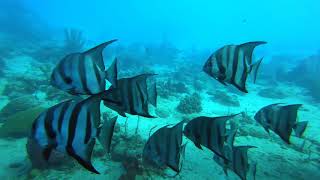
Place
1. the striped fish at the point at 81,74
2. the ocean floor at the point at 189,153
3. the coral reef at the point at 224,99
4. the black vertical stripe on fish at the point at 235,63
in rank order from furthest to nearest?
the coral reef at the point at 224,99 → the ocean floor at the point at 189,153 → the black vertical stripe on fish at the point at 235,63 → the striped fish at the point at 81,74

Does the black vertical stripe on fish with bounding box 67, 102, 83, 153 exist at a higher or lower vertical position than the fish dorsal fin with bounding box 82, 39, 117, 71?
lower

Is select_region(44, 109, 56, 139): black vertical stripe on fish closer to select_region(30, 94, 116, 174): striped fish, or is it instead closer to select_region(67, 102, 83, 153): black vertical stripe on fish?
select_region(30, 94, 116, 174): striped fish

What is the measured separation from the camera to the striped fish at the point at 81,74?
2711 millimetres

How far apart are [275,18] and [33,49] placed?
510ft

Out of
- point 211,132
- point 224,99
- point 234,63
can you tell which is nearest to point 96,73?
point 211,132

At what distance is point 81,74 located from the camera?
2711 mm

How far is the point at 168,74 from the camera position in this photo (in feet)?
63.9

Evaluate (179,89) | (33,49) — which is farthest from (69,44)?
(179,89)

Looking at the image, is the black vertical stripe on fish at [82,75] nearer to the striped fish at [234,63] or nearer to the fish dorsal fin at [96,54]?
the fish dorsal fin at [96,54]

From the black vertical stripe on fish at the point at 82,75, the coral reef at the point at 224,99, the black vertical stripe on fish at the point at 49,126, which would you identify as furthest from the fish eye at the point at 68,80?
the coral reef at the point at 224,99

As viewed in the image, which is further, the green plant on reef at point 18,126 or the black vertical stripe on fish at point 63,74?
the green plant on reef at point 18,126

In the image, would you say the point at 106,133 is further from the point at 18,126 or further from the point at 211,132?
the point at 18,126

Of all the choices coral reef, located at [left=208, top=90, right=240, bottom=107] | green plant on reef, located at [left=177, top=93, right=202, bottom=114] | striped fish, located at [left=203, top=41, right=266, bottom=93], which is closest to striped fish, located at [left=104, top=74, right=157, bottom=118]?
striped fish, located at [left=203, top=41, right=266, bottom=93]

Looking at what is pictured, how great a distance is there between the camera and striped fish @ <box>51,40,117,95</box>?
2.71m
